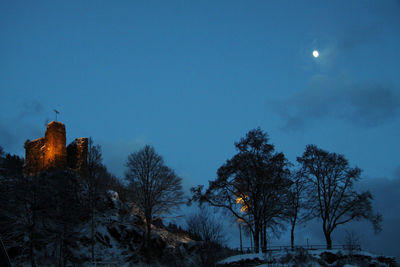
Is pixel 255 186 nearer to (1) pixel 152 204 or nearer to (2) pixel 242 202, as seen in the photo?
(2) pixel 242 202

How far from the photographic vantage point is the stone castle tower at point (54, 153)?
49.8m

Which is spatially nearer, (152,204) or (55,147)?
(152,204)

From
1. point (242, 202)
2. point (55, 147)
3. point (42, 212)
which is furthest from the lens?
point (55, 147)

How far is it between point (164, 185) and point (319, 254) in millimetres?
18883

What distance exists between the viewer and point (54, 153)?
164ft

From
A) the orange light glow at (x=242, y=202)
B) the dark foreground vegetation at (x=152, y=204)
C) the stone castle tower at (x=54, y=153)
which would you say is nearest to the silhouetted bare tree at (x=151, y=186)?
the dark foreground vegetation at (x=152, y=204)

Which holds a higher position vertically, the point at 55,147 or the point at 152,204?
the point at 55,147

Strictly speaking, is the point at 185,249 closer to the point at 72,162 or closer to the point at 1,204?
the point at 1,204

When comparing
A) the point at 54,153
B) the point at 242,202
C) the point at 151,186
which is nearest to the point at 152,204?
the point at 151,186

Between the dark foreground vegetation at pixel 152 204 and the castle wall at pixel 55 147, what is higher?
the castle wall at pixel 55 147

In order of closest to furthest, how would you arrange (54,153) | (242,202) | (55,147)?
(242,202), (54,153), (55,147)

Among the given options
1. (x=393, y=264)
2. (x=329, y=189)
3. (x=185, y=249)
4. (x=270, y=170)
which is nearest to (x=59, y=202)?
(x=185, y=249)

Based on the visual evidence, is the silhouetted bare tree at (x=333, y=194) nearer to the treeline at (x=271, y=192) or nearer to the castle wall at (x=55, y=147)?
the treeline at (x=271, y=192)

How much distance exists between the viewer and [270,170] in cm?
3130
